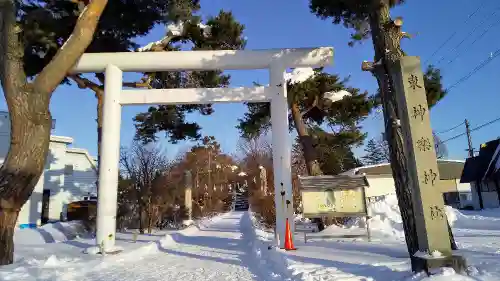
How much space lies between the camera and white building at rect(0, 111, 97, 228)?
20.8 metres

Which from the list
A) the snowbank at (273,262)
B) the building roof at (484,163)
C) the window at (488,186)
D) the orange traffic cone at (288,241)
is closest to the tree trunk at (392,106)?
the snowbank at (273,262)

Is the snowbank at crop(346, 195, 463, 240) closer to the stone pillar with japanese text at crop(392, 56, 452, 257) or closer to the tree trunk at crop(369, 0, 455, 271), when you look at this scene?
the tree trunk at crop(369, 0, 455, 271)

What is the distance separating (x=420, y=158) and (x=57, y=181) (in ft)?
83.9

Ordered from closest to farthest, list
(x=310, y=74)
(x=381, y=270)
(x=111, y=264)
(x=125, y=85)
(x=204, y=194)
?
(x=381, y=270) < (x=111, y=264) < (x=125, y=85) < (x=310, y=74) < (x=204, y=194)

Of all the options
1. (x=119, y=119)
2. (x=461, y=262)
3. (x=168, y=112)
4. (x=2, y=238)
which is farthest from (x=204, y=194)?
(x=461, y=262)

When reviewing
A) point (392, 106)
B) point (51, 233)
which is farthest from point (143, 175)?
point (392, 106)

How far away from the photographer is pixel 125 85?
1266 centimetres

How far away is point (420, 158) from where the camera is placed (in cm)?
508

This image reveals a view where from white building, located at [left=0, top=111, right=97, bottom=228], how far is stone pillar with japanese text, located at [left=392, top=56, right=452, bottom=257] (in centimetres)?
1870

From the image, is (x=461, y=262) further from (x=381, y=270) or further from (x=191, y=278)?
(x=191, y=278)

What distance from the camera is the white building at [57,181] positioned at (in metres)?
20.8

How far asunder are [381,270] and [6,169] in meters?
6.75

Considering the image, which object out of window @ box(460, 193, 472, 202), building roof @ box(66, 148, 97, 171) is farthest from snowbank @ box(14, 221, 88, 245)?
window @ box(460, 193, 472, 202)

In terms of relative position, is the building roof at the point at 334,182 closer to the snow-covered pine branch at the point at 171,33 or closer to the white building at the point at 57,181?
the snow-covered pine branch at the point at 171,33
